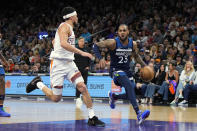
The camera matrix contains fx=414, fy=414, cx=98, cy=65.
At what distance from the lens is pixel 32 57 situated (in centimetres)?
2195

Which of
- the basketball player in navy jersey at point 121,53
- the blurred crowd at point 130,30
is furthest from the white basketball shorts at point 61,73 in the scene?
the blurred crowd at point 130,30

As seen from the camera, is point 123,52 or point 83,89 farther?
point 123,52

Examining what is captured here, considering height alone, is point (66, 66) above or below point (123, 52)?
below

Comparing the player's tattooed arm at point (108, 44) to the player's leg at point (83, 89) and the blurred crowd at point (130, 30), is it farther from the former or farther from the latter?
the blurred crowd at point (130, 30)

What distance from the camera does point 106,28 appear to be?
72.3 feet

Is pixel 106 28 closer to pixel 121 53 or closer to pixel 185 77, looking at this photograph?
pixel 185 77

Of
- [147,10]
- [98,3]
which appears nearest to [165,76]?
[147,10]

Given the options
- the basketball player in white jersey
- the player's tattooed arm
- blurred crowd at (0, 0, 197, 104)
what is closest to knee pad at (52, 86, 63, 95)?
the basketball player in white jersey

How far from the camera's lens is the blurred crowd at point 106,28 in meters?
17.6

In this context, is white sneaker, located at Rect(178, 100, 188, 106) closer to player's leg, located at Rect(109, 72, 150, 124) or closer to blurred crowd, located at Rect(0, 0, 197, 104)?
blurred crowd, located at Rect(0, 0, 197, 104)

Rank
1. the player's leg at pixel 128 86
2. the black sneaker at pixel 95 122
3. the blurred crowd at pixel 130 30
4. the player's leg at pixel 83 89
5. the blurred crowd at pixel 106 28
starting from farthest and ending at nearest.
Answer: the blurred crowd at pixel 106 28 < the blurred crowd at pixel 130 30 < the player's leg at pixel 128 86 < the player's leg at pixel 83 89 < the black sneaker at pixel 95 122

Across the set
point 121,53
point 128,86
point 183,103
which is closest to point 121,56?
point 121,53

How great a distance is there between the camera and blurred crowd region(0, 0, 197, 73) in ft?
57.6

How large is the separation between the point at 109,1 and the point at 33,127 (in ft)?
63.5
